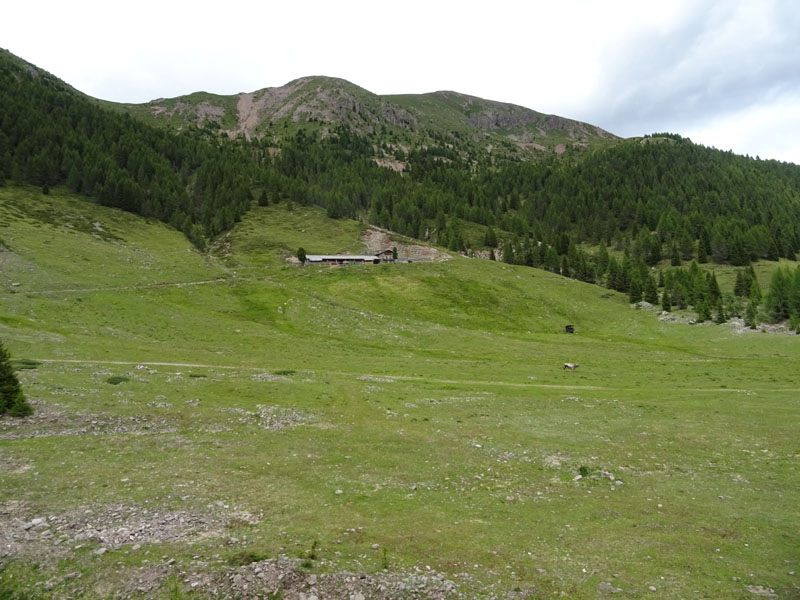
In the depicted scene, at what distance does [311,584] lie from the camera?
11.7 meters

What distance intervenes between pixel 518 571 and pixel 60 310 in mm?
71754

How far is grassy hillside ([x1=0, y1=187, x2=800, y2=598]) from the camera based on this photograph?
12.6 meters

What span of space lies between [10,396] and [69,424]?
13.5 ft

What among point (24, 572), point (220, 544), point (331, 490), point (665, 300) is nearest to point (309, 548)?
point (220, 544)

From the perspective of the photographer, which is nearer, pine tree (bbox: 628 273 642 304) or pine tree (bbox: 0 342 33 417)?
pine tree (bbox: 0 342 33 417)

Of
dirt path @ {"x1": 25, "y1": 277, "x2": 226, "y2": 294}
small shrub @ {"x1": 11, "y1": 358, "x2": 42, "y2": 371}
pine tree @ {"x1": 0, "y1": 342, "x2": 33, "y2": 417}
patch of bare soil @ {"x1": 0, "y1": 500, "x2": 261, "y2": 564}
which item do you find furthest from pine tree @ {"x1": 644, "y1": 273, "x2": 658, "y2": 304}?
pine tree @ {"x1": 0, "y1": 342, "x2": 33, "y2": 417}

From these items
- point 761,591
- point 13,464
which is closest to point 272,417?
point 13,464

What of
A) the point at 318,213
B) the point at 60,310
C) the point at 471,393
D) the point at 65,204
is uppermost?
the point at 318,213

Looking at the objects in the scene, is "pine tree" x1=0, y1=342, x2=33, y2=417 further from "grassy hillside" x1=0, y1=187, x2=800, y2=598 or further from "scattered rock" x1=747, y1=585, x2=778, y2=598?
"scattered rock" x1=747, y1=585, x2=778, y2=598

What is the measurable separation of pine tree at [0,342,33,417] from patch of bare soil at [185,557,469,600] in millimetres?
20256

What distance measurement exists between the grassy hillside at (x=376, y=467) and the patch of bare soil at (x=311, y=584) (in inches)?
2.6

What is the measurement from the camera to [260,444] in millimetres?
23688

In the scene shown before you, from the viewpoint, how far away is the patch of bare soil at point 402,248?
144500 mm

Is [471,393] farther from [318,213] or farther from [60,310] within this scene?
[318,213]
